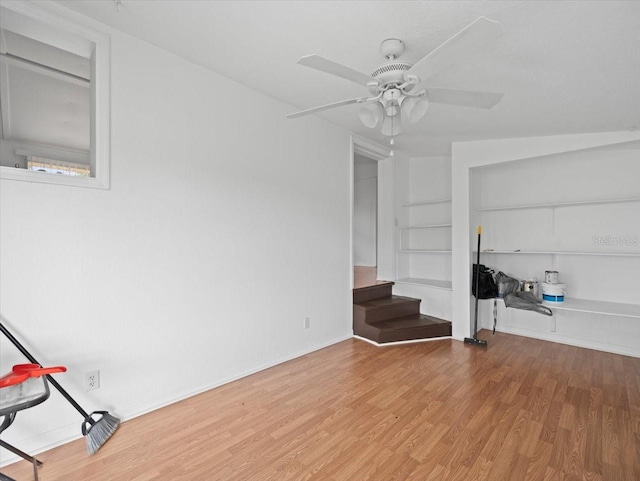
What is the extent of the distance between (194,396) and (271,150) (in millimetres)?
2304

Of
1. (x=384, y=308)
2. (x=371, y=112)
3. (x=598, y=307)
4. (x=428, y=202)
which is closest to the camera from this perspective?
(x=371, y=112)

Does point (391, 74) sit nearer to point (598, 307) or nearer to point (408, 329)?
point (408, 329)

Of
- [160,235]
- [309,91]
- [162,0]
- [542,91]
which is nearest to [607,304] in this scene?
[542,91]

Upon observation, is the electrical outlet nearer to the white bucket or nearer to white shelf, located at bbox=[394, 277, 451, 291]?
white shelf, located at bbox=[394, 277, 451, 291]

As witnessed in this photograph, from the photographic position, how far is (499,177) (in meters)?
4.35

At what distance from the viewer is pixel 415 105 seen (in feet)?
6.11

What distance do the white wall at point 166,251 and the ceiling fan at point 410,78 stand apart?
1.36 metres

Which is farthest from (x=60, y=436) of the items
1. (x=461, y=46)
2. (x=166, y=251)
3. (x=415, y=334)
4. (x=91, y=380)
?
(x=415, y=334)

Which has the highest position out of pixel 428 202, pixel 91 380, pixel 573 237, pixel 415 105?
pixel 415 105

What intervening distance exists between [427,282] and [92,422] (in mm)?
4141

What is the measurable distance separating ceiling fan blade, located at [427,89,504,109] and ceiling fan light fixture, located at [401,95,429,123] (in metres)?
0.04

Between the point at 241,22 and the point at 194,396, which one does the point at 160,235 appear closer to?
the point at 194,396

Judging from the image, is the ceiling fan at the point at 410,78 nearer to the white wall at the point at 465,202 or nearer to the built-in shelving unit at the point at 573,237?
the white wall at the point at 465,202

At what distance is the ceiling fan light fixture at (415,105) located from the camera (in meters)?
1.83
